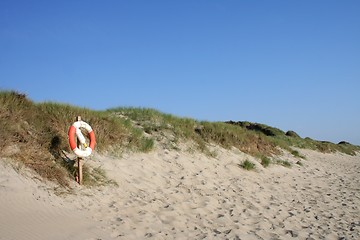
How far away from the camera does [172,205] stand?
7738 mm

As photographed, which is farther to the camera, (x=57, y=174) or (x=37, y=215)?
(x=57, y=174)

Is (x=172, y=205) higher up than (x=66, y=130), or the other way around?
(x=66, y=130)

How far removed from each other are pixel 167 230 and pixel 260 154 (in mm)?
10053

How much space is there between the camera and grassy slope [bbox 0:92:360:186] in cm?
711

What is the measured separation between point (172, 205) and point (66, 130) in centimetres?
337

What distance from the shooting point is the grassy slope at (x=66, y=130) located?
7113mm

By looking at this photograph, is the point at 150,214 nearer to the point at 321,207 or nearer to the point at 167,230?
the point at 167,230

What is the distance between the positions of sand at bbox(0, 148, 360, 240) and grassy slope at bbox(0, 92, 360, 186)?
0.43 meters

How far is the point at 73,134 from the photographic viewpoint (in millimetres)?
7371

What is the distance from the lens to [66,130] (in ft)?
28.7

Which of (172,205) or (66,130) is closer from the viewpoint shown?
(172,205)

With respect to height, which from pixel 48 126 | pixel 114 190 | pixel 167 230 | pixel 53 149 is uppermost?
pixel 48 126

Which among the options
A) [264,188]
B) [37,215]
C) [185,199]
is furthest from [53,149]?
[264,188]

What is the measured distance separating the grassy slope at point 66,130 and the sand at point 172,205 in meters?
0.43
